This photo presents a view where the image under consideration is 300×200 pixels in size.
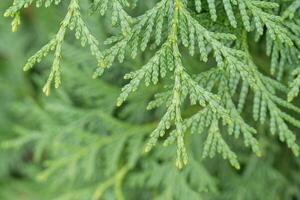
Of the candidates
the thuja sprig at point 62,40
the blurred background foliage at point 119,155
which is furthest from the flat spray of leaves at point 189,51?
the blurred background foliage at point 119,155

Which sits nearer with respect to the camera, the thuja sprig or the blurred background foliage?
the thuja sprig

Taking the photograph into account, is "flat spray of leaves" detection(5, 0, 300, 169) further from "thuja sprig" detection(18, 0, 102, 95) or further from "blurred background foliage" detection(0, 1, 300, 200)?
"blurred background foliage" detection(0, 1, 300, 200)

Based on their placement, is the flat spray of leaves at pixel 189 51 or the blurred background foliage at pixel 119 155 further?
the blurred background foliage at pixel 119 155

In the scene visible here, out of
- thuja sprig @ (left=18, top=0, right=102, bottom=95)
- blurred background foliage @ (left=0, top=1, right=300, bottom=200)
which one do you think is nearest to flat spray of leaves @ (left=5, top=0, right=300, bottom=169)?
thuja sprig @ (left=18, top=0, right=102, bottom=95)

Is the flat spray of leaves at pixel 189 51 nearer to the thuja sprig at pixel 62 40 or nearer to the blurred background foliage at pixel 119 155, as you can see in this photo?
the thuja sprig at pixel 62 40

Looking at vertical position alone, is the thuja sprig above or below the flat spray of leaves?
above

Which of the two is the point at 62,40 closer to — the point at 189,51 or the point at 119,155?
the point at 189,51

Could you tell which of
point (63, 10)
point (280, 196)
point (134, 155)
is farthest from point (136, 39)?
point (63, 10)

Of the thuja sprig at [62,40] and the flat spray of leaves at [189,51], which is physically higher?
the thuja sprig at [62,40]

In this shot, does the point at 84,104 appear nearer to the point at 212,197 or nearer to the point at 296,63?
the point at 212,197

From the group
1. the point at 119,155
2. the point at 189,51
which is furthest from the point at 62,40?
the point at 119,155

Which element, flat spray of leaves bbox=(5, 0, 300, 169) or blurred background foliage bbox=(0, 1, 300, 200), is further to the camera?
blurred background foliage bbox=(0, 1, 300, 200)

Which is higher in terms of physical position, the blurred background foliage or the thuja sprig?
the thuja sprig

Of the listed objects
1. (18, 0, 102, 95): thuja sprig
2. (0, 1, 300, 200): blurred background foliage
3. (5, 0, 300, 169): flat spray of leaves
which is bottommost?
(0, 1, 300, 200): blurred background foliage
